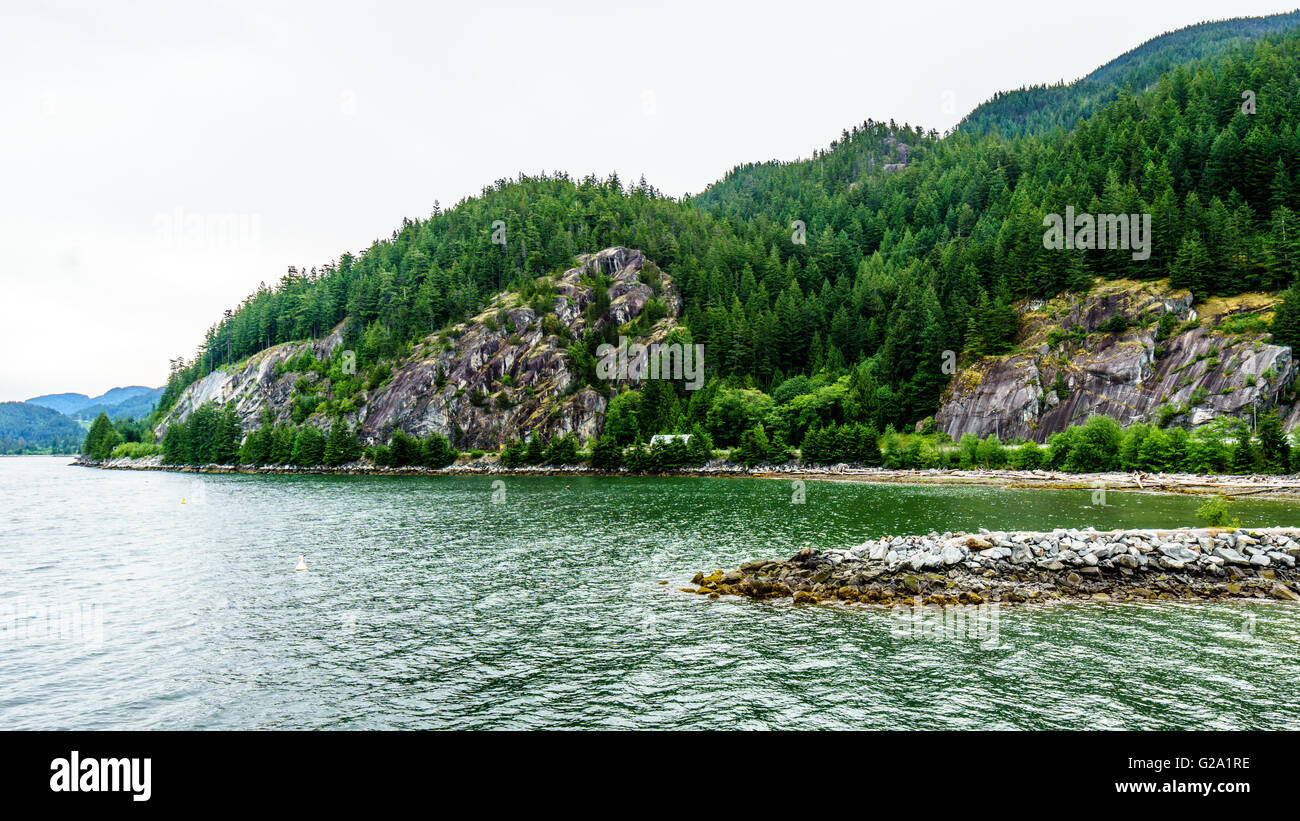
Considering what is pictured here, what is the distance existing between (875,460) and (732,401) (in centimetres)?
3227

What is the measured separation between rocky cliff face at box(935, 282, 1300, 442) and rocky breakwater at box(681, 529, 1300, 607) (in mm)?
79012

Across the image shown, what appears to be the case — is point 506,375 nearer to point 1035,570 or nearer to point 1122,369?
point 1122,369

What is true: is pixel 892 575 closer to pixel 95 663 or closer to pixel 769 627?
pixel 769 627

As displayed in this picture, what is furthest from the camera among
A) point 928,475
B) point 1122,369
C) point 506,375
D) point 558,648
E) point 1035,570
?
point 506,375

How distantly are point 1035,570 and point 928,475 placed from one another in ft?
249

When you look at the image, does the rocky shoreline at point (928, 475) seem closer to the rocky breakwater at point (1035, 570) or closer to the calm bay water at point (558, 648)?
the calm bay water at point (558, 648)

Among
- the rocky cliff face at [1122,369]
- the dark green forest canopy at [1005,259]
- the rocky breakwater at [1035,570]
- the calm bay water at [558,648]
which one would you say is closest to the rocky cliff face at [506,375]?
the dark green forest canopy at [1005,259]

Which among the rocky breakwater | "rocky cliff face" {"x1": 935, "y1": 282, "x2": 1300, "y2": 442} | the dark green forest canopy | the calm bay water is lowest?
the calm bay water

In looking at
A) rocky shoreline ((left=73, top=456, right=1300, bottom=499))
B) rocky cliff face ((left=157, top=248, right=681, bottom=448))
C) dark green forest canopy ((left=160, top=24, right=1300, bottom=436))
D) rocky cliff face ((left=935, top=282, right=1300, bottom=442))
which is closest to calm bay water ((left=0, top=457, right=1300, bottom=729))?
rocky shoreline ((left=73, top=456, right=1300, bottom=499))

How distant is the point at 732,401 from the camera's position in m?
140

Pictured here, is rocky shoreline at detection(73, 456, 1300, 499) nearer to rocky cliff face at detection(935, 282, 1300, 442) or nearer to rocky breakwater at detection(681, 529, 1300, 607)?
rocky cliff face at detection(935, 282, 1300, 442)

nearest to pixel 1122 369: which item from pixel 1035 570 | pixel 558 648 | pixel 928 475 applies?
pixel 928 475

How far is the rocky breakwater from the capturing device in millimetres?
31375

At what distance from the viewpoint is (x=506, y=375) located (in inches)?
6767
